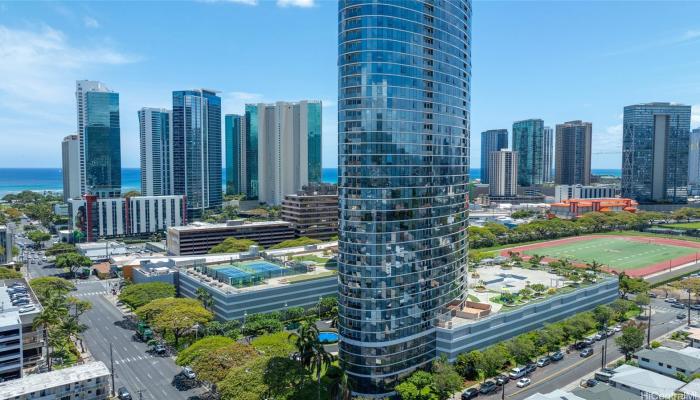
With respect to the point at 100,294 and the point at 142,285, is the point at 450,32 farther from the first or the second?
the point at 100,294

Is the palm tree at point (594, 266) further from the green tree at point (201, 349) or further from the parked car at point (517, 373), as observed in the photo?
the green tree at point (201, 349)

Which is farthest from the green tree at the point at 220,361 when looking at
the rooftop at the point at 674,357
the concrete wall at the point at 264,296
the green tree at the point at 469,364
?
the rooftop at the point at 674,357

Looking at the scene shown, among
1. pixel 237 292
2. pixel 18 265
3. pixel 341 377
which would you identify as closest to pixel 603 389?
pixel 341 377

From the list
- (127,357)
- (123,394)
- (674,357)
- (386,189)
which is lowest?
(127,357)

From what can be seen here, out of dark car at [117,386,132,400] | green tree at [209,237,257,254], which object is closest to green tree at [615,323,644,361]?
dark car at [117,386,132,400]

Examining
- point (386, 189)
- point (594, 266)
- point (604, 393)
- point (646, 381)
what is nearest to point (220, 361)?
point (386, 189)

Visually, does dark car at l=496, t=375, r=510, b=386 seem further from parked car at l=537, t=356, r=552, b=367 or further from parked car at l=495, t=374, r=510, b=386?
parked car at l=537, t=356, r=552, b=367

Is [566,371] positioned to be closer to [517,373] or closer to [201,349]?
[517,373]
